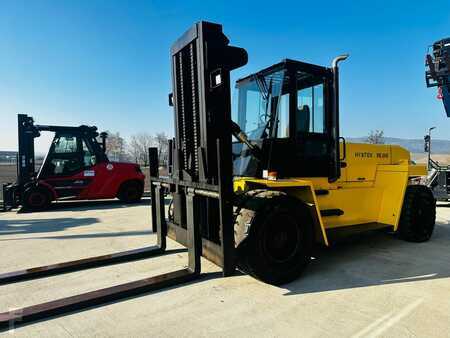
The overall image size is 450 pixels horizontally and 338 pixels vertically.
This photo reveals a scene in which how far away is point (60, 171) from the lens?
1067 cm

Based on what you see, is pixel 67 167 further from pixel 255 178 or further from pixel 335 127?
pixel 335 127

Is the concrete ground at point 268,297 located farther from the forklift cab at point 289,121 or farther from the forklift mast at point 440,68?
the forklift mast at point 440,68

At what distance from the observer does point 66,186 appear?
1065 cm

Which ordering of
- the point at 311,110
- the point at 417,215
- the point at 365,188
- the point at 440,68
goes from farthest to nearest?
the point at 440,68 < the point at 417,215 < the point at 365,188 < the point at 311,110

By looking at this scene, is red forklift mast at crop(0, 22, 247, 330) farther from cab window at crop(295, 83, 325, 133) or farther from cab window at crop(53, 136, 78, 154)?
cab window at crop(53, 136, 78, 154)

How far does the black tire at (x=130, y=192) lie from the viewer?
11711 millimetres

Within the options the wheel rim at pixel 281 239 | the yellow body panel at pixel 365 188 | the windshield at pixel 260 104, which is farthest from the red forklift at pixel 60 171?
the wheel rim at pixel 281 239

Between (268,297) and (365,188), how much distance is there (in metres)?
2.81

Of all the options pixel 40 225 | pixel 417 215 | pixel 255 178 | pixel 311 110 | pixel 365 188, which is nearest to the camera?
pixel 255 178

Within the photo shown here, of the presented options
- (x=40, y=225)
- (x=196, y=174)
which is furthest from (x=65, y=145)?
(x=196, y=174)

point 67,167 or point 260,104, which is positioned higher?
point 260,104

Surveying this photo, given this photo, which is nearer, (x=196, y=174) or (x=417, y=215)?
(x=196, y=174)

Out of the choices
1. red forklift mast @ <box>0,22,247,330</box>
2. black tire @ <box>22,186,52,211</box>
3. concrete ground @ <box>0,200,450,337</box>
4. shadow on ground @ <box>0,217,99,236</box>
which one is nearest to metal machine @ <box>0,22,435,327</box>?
red forklift mast @ <box>0,22,247,330</box>

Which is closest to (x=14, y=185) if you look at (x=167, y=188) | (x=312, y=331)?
(x=167, y=188)
